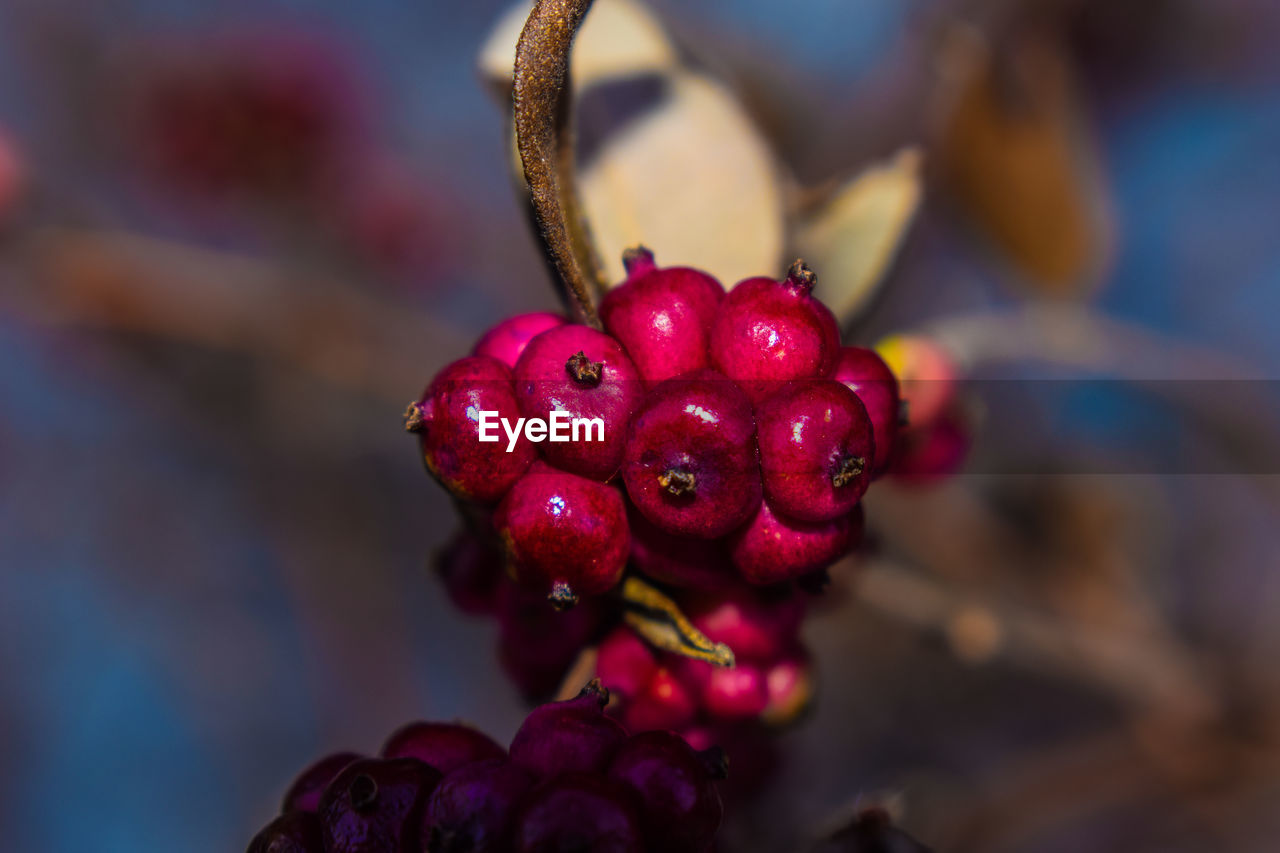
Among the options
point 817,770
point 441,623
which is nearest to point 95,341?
point 441,623

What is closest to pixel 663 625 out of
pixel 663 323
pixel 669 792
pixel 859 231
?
pixel 669 792

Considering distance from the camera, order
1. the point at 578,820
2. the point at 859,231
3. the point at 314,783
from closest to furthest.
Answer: the point at 578,820 → the point at 314,783 → the point at 859,231

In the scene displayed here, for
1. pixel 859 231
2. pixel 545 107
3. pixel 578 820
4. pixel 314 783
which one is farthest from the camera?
pixel 859 231

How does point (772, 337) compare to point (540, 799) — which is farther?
point (772, 337)

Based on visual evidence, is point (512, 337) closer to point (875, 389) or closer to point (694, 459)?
point (694, 459)

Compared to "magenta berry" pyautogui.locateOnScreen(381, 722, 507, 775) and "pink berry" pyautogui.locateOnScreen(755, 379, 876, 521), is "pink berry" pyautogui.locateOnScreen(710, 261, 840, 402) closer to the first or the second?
"pink berry" pyautogui.locateOnScreen(755, 379, 876, 521)

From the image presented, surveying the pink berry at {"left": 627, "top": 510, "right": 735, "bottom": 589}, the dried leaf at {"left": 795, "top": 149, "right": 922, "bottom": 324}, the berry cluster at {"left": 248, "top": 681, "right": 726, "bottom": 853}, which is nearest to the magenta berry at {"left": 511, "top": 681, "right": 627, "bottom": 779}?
the berry cluster at {"left": 248, "top": 681, "right": 726, "bottom": 853}

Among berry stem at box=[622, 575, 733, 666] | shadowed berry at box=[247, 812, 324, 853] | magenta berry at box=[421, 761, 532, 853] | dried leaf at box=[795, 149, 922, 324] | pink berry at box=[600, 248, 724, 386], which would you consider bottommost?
shadowed berry at box=[247, 812, 324, 853]
